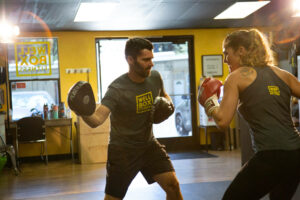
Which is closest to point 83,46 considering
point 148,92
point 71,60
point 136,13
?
point 71,60

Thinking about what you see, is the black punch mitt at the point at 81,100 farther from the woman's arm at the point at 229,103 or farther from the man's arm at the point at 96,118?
the woman's arm at the point at 229,103

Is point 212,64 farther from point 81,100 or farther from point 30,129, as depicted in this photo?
point 81,100

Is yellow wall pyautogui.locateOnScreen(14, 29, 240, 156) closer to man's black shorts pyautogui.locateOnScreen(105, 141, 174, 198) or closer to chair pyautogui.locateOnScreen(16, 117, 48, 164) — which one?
chair pyautogui.locateOnScreen(16, 117, 48, 164)

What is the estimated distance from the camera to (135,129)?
229 centimetres

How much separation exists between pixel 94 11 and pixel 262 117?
4616 millimetres

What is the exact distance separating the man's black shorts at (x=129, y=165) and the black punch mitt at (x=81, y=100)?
0.32 m

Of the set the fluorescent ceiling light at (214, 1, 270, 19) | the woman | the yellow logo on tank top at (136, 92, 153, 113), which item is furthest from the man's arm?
the fluorescent ceiling light at (214, 1, 270, 19)

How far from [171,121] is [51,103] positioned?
8.04 ft

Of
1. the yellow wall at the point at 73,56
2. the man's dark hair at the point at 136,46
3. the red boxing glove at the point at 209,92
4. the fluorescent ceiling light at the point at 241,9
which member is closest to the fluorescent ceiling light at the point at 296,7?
the fluorescent ceiling light at the point at 241,9

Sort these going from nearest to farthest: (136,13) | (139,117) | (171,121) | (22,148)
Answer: (139,117), (136,13), (22,148), (171,121)

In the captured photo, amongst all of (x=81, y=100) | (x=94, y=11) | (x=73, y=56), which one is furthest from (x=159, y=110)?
(x=73, y=56)

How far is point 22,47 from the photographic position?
23.4ft

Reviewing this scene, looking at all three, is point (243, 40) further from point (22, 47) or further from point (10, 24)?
point (22, 47)

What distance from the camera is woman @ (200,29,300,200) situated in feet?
5.21
